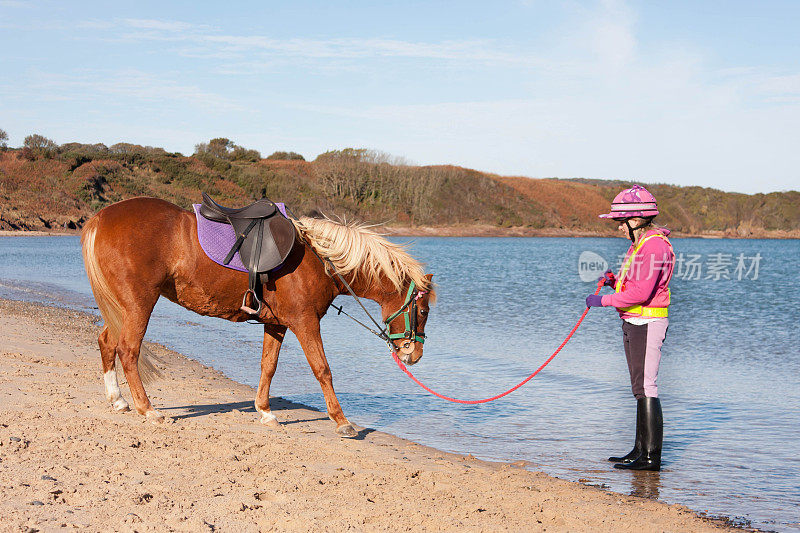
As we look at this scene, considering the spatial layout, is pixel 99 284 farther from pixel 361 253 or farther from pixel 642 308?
pixel 642 308

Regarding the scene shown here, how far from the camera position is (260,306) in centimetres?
557

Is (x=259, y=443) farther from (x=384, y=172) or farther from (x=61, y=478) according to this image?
(x=384, y=172)

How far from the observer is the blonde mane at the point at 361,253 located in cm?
569

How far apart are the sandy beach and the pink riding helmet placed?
2046mm

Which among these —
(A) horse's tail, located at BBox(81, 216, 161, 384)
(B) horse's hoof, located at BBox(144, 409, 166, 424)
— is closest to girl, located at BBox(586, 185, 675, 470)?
(B) horse's hoof, located at BBox(144, 409, 166, 424)

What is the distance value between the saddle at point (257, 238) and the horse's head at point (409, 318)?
110 cm

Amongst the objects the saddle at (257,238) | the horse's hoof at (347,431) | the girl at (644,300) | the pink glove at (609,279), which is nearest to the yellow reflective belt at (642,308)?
the girl at (644,300)

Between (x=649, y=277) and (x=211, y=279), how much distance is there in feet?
11.3

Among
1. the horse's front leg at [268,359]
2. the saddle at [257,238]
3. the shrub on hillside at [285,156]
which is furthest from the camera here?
the shrub on hillside at [285,156]

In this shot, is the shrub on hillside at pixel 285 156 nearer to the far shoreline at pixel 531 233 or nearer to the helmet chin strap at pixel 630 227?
the far shoreline at pixel 531 233

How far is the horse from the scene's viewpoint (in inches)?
215

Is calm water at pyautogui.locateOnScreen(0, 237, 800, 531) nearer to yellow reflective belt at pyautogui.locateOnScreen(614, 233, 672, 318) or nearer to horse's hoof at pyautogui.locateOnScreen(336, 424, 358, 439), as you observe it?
horse's hoof at pyautogui.locateOnScreen(336, 424, 358, 439)

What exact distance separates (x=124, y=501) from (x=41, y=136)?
84.8m

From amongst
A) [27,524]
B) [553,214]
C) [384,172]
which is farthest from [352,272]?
[553,214]
